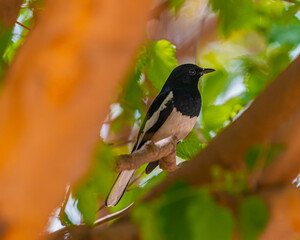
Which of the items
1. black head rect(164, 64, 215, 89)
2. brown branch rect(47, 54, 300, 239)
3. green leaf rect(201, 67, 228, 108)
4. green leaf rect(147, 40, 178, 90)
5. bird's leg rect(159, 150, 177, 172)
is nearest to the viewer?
brown branch rect(47, 54, 300, 239)

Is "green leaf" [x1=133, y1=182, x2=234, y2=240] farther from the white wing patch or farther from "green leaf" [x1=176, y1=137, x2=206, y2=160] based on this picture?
the white wing patch

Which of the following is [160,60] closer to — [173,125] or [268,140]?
[268,140]

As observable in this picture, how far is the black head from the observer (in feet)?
5.11

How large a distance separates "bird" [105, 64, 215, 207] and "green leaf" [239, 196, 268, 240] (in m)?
1.06

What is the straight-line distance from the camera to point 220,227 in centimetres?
33

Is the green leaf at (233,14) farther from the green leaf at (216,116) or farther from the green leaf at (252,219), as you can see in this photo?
the green leaf at (252,219)

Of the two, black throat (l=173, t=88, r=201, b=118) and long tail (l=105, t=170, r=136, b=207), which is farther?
black throat (l=173, t=88, r=201, b=118)

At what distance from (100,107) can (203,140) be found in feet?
2.47

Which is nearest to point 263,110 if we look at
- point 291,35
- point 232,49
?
point 291,35

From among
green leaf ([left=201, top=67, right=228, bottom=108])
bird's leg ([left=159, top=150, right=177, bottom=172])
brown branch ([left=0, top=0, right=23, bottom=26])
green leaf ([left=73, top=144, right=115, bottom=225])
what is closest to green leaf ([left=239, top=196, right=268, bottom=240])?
green leaf ([left=73, top=144, right=115, bottom=225])

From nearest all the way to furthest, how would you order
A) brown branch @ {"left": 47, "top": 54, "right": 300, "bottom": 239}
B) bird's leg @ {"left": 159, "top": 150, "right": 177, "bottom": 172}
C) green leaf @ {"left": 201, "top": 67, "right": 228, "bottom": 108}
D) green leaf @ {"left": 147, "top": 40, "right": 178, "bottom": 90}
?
brown branch @ {"left": 47, "top": 54, "right": 300, "bottom": 239}, green leaf @ {"left": 147, "top": 40, "right": 178, "bottom": 90}, green leaf @ {"left": 201, "top": 67, "right": 228, "bottom": 108}, bird's leg @ {"left": 159, "top": 150, "right": 177, "bottom": 172}

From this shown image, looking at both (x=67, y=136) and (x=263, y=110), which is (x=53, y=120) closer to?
(x=67, y=136)

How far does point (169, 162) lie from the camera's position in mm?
1087

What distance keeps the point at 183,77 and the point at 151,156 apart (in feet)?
2.12
